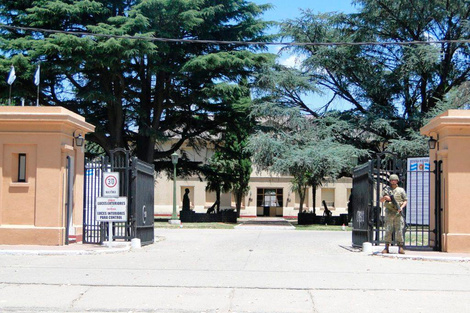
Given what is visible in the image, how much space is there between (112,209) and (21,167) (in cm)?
285

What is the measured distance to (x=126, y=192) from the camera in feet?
56.1

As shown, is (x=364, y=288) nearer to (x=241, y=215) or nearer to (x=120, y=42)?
(x=120, y=42)

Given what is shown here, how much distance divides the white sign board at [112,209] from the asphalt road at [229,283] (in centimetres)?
145

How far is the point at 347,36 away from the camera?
38156 millimetres

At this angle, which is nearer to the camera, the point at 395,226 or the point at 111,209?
the point at 395,226

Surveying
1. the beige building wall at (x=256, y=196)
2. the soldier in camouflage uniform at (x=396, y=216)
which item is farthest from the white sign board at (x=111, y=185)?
the beige building wall at (x=256, y=196)

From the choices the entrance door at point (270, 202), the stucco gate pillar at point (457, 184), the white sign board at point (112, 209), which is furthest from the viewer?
the entrance door at point (270, 202)

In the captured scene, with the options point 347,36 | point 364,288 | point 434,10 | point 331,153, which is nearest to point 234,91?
point 331,153

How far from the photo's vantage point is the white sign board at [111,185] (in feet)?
53.8

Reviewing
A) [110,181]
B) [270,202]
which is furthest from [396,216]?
[270,202]

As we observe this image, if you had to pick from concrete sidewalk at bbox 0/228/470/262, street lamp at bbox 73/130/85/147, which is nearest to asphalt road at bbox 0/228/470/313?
concrete sidewalk at bbox 0/228/470/262

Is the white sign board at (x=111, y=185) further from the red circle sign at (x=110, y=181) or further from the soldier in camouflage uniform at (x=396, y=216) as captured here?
the soldier in camouflage uniform at (x=396, y=216)

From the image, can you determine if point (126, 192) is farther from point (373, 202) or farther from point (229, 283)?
point (229, 283)

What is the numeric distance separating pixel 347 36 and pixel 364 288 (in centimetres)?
3036
